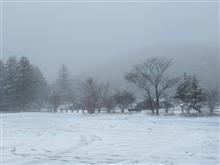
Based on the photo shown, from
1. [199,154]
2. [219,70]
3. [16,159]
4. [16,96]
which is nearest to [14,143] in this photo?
[16,159]

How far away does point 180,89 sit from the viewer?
42812 millimetres

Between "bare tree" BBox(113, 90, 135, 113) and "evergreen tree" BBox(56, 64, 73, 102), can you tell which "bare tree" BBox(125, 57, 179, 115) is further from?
"evergreen tree" BBox(56, 64, 73, 102)

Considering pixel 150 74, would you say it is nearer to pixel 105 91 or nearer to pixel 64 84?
pixel 105 91

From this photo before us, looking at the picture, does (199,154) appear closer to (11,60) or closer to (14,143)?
(14,143)

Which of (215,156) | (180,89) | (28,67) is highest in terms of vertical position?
(28,67)

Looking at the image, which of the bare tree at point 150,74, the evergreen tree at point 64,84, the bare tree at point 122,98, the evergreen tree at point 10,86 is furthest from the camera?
the evergreen tree at point 64,84

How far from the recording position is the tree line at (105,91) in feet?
140

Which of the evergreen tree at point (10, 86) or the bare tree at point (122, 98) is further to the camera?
the evergreen tree at point (10, 86)

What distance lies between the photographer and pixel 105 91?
58.8 metres

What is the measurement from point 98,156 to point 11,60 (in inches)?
2478

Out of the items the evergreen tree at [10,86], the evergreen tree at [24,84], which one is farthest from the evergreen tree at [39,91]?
the evergreen tree at [10,86]

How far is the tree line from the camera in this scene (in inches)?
1681

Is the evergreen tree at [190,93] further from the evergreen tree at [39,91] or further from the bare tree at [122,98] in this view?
the evergreen tree at [39,91]

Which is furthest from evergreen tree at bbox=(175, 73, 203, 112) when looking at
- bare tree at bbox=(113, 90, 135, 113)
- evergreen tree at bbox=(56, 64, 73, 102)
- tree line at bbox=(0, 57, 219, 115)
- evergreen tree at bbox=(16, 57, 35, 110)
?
evergreen tree at bbox=(56, 64, 73, 102)
